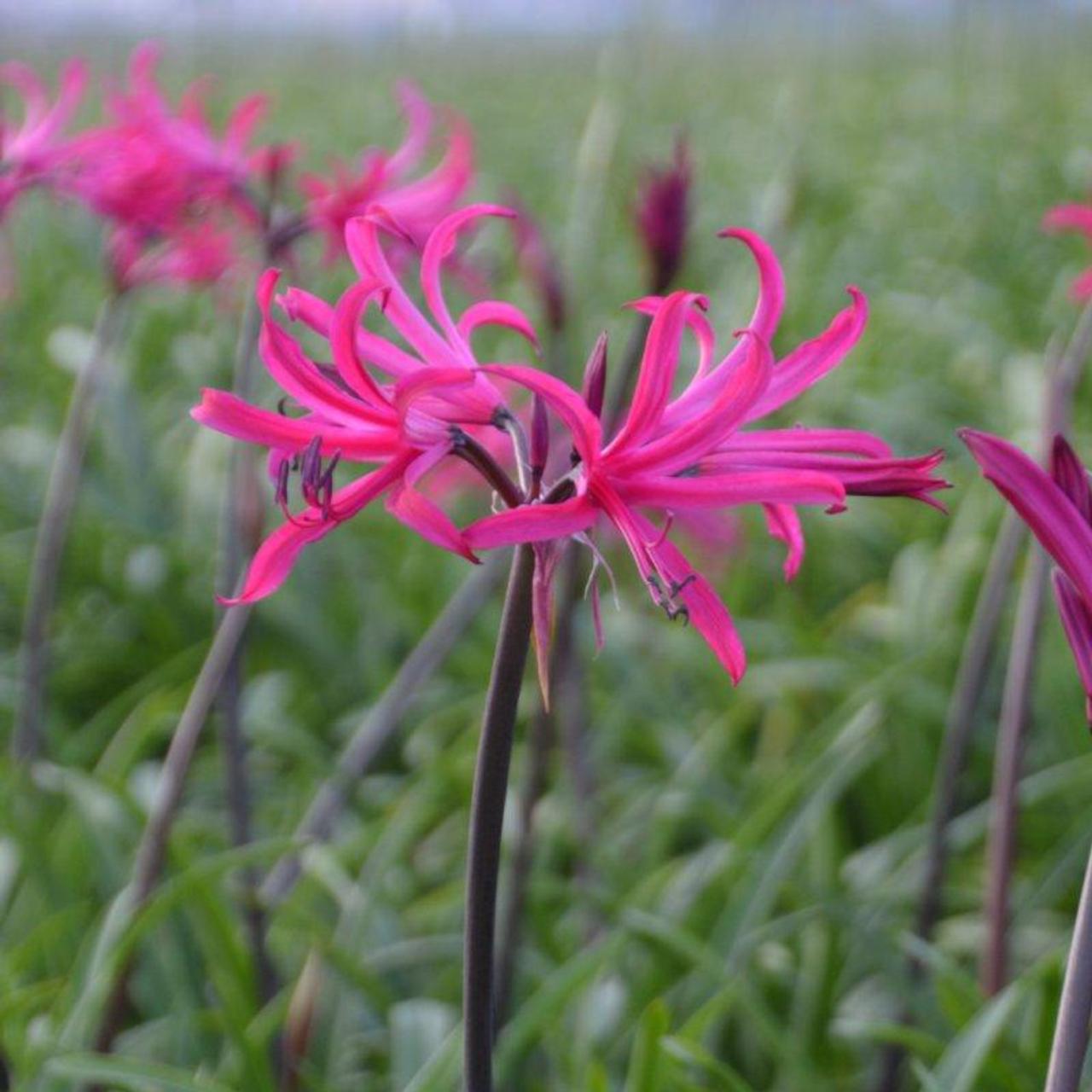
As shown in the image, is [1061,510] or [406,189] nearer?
[1061,510]

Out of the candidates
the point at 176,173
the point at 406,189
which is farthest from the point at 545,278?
the point at 176,173

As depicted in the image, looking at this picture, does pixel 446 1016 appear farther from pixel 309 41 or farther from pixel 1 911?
pixel 309 41

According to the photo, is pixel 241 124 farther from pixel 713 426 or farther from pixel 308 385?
pixel 713 426

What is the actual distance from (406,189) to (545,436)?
4.04ft

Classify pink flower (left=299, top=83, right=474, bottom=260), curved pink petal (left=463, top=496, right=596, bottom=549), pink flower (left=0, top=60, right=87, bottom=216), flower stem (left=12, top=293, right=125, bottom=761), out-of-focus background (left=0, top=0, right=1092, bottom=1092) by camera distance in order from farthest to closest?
flower stem (left=12, top=293, right=125, bottom=761)
out-of-focus background (left=0, top=0, right=1092, bottom=1092)
pink flower (left=299, top=83, right=474, bottom=260)
pink flower (left=0, top=60, right=87, bottom=216)
curved pink petal (left=463, top=496, right=596, bottom=549)

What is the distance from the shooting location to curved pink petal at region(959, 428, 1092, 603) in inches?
34.9

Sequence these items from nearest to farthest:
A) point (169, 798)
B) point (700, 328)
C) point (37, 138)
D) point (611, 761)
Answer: point (700, 328) < point (169, 798) < point (37, 138) < point (611, 761)

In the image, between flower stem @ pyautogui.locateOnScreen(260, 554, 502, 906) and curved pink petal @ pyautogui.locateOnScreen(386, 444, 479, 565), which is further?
flower stem @ pyautogui.locateOnScreen(260, 554, 502, 906)

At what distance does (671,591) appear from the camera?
0.94 m

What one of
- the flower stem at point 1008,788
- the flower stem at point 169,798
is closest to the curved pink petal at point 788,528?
the flower stem at point 1008,788

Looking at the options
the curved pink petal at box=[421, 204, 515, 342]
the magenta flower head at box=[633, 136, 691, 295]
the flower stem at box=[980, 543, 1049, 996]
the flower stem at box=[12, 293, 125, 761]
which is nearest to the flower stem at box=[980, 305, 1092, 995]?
the flower stem at box=[980, 543, 1049, 996]

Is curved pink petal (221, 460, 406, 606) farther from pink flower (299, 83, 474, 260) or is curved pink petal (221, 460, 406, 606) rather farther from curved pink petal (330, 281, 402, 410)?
pink flower (299, 83, 474, 260)

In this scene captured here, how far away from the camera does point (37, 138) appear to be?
2.08 metres

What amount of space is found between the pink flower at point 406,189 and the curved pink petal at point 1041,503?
1216mm
